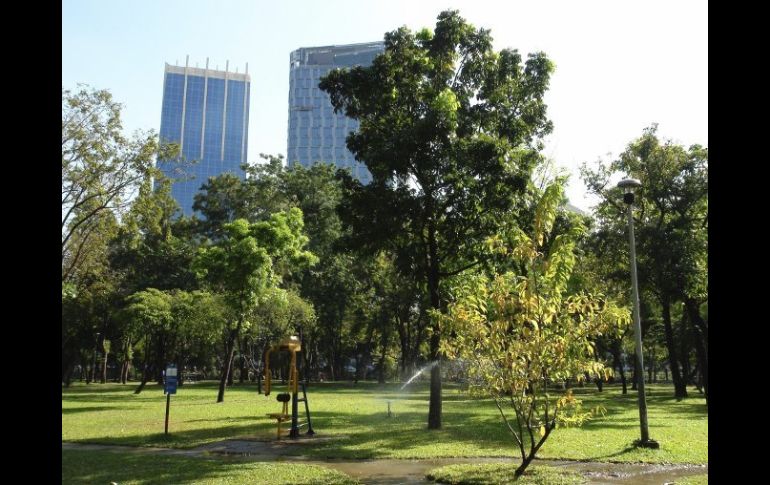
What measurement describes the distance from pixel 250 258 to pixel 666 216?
67.9 ft

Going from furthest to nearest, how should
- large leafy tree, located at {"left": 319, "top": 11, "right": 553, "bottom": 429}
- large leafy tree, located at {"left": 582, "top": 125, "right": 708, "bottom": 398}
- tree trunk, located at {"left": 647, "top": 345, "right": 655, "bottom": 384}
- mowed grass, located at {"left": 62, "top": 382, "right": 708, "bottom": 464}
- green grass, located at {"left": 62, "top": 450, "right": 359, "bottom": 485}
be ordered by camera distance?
tree trunk, located at {"left": 647, "top": 345, "right": 655, "bottom": 384} → large leafy tree, located at {"left": 582, "top": 125, "right": 708, "bottom": 398} → large leafy tree, located at {"left": 319, "top": 11, "right": 553, "bottom": 429} → mowed grass, located at {"left": 62, "top": 382, "right": 708, "bottom": 464} → green grass, located at {"left": 62, "top": 450, "right": 359, "bottom": 485}

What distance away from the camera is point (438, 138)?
16.8 m

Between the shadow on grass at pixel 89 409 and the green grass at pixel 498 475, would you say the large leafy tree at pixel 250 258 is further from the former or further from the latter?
the green grass at pixel 498 475

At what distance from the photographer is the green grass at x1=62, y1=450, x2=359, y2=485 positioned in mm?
9922

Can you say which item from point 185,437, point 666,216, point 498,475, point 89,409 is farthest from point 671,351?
point 89,409

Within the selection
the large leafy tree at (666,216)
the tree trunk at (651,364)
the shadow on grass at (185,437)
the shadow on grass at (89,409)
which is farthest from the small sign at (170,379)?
the tree trunk at (651,364)

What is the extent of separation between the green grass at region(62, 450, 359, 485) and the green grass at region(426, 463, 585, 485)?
1595 mm

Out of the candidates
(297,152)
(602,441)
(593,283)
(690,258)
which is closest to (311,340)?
(593,283)

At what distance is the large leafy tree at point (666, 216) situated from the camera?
26.2 m

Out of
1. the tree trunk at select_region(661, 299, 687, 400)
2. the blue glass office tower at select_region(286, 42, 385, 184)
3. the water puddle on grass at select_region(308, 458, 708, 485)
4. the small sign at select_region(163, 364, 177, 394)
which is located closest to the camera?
the water puddle on grass at select_region(308, 458, 708, 485)

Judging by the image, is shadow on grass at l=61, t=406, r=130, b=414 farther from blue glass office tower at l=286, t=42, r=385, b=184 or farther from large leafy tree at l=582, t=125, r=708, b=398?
blue glass office tower at l=286, t=42, r=385, b=184

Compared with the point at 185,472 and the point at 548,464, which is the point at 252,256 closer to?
the point at 185,472

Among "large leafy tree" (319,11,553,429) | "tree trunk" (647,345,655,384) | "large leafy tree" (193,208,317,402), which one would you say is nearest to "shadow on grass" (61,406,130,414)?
"large leafy tree" (193,208,317,402)
